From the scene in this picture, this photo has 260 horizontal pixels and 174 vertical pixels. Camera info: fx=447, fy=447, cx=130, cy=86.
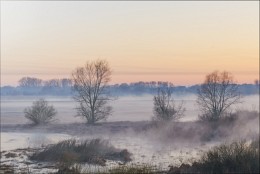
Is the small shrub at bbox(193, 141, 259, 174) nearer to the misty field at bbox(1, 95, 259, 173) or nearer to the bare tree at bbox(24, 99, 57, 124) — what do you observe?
the misty field at bbox(1, 95, 259, 173)

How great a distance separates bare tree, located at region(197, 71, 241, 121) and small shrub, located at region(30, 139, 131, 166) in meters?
20.4

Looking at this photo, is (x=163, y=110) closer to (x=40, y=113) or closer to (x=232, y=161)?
(x=40, y=113)

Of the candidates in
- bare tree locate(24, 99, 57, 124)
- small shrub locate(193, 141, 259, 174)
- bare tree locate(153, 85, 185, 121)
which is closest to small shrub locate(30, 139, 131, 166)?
small shrub locate(193, 141, 259, 174)

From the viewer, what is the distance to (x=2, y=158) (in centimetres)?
3180

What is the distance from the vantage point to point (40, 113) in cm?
5284

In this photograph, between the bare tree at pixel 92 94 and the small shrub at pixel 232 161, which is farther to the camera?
the bare tree at pixel 92 94

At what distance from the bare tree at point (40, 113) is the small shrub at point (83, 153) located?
18.4 m

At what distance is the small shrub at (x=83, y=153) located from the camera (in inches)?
1214

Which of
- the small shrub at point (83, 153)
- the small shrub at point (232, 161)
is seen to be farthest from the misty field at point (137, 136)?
the small shrub at point (232, 161)

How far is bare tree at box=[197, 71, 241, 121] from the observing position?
54.5 meters

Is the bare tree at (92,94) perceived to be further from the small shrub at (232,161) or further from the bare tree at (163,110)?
the small shrub at (232,161)

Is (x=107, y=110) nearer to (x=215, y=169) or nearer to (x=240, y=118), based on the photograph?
(x=240, y=118)

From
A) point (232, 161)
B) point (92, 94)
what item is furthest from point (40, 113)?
point (232, 161)

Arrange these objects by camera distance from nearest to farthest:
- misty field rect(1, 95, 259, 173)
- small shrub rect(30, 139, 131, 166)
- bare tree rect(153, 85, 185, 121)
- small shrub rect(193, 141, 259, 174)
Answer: small shrub rect(193, 141, 259, 174)
small shrub rect(30, 139, 131, 166)
misty field rect(1, 95, 259, 173)
bare tree rect(153, 85, 185, 121)
